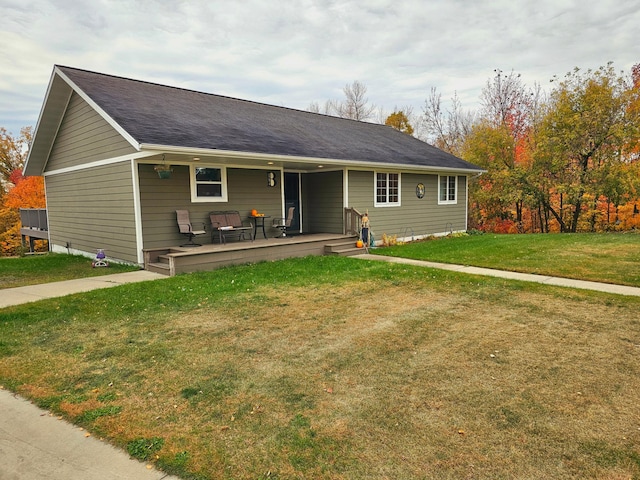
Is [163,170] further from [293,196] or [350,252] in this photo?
[350,252]

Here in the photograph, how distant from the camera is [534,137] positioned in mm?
18156

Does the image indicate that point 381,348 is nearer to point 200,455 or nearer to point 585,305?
point 200,455

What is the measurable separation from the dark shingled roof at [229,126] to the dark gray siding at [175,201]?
39.4 inches

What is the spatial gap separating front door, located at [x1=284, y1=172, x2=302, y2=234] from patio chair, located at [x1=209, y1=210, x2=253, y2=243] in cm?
229

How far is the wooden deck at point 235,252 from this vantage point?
816cm

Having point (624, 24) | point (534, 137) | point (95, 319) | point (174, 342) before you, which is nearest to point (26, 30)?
point (95, 319)

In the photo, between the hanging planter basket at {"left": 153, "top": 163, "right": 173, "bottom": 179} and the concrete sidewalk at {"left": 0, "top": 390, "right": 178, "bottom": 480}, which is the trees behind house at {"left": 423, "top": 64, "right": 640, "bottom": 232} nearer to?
the hanging planter basket at {"left": 153, "top": 163, "right": 173, "bottom": 179}

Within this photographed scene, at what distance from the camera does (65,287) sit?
696cm

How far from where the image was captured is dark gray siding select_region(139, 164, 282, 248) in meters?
8.80

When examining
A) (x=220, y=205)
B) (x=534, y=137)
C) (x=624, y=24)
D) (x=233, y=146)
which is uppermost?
(x=624, y=24)

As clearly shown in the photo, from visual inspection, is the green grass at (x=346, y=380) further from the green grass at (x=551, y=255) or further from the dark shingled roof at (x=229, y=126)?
the dark shingled roof at (x=229, y=126)

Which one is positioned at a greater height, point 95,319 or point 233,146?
point 233,146

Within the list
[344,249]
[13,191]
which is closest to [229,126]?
[344,249]

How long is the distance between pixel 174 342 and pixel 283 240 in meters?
6.32
